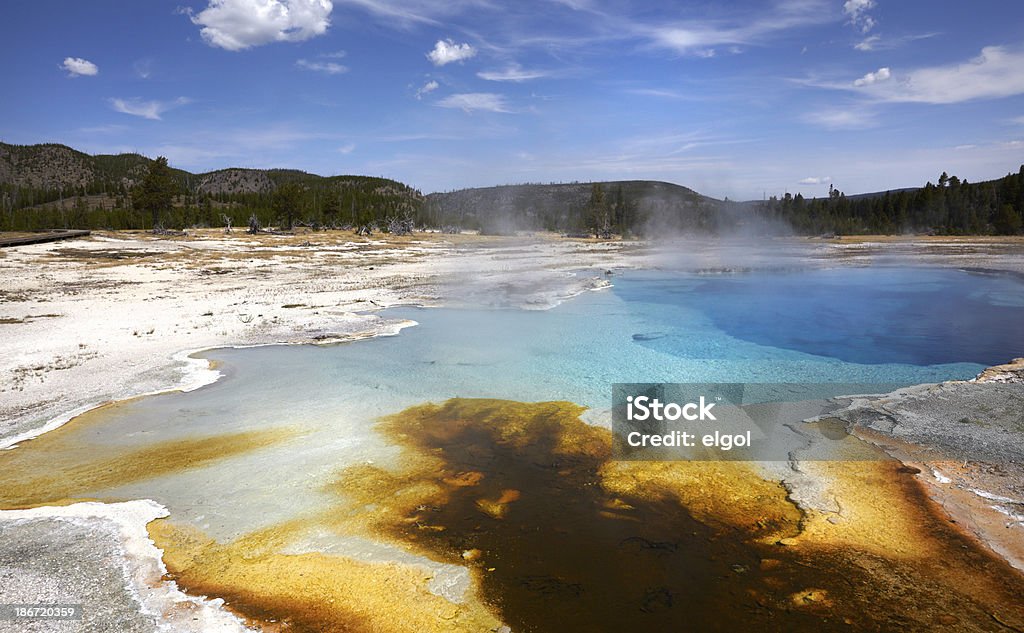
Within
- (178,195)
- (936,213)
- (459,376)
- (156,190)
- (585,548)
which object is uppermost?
(178,195)

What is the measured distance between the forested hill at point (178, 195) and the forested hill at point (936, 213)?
181 ft

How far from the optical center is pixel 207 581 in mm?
3990

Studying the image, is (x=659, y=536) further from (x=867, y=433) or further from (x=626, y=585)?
(x=867, y=433)

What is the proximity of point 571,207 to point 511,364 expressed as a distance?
311 feet

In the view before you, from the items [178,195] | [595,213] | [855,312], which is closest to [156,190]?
[178,195]

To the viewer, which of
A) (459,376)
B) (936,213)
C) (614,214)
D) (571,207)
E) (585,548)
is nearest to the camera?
(585,548)

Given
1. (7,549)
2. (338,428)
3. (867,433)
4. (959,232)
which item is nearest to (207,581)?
(7,549)

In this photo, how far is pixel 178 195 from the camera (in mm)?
80000

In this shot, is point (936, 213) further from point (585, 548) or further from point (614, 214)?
point (585, 548)

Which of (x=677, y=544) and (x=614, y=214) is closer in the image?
(x=677, y=544)

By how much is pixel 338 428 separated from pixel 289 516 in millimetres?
2144

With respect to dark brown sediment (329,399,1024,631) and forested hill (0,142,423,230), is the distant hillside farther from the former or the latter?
dark brown sediment (329,399,1024,631)

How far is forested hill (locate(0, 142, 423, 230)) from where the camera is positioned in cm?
6469

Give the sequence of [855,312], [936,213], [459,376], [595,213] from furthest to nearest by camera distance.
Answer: [595,213]
[936,213]
[855,312]
[459,376]
